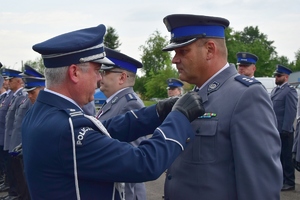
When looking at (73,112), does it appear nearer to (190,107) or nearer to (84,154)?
(84,154)

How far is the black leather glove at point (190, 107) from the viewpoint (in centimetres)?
242

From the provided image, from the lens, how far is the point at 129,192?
3852mm

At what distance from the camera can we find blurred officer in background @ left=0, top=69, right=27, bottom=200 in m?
7.95

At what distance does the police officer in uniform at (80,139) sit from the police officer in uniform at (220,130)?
0.19 meters

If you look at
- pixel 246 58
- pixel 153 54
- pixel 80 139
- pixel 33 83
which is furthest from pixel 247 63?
pixel 153 54

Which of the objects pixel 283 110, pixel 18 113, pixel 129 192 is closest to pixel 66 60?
pixel 129 192

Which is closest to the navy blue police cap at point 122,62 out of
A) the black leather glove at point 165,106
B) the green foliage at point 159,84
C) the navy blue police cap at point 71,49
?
the black leather glove at point 165,106

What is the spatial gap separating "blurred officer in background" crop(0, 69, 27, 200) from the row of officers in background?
18.5ft

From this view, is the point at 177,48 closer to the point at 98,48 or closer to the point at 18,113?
the point at 98,48

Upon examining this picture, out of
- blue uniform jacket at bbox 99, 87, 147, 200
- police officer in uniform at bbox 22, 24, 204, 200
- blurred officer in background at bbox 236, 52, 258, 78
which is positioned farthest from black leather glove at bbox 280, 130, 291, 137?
police officer in uniform at bbox 22, 24, 204, 200

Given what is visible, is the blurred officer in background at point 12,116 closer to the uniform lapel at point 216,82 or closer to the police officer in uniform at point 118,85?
the police officer in uniform at point 118,85

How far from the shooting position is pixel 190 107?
2430 mm

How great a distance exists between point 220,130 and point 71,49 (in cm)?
95

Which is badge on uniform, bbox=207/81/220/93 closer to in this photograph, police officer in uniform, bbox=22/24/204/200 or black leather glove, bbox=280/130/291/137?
police officer in uniform, bbox=22/24/204/200
